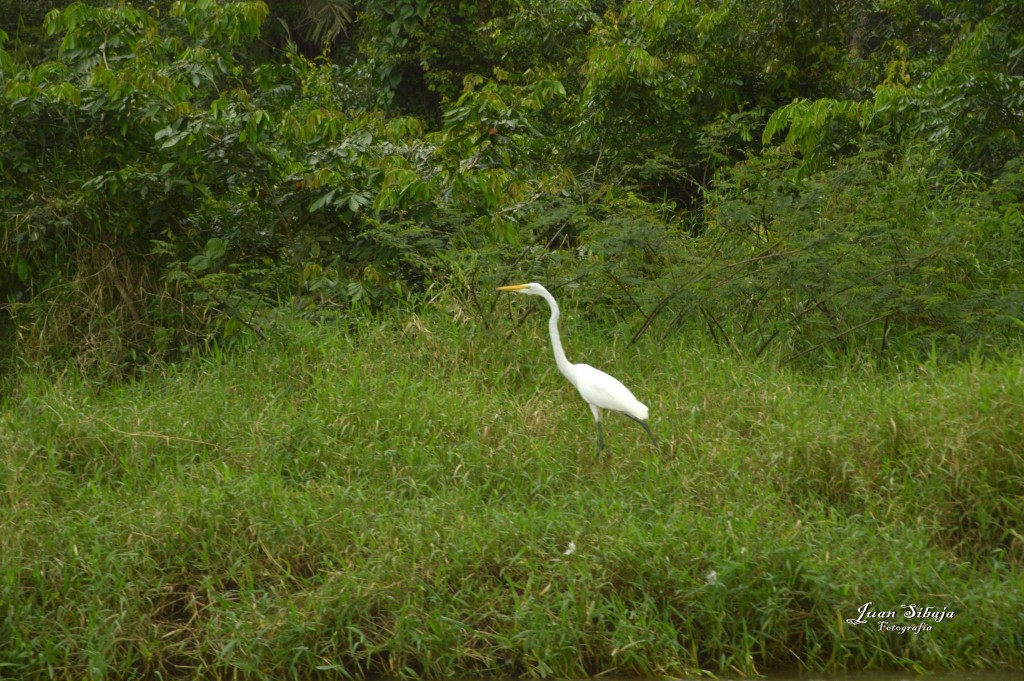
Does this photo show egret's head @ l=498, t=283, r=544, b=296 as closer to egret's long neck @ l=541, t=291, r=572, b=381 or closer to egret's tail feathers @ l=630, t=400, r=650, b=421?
egret's long neck @ l=541, t=291, r=572, b=381

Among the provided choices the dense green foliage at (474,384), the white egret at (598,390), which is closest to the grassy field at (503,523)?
the dense green foliage at (474,384)

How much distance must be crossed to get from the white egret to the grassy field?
20 centimetres

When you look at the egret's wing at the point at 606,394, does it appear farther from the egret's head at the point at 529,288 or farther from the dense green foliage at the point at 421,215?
the dense green foliage at the point at 421,215

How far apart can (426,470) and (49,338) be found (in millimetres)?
2711

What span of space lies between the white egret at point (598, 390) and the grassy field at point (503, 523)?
195 mm

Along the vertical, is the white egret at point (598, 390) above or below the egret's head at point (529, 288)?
below

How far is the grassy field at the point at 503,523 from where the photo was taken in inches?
162

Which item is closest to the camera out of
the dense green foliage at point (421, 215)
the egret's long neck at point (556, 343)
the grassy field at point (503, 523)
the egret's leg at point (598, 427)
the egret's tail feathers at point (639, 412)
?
the grassy field at point (503, 523)

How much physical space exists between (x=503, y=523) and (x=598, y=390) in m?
0.98

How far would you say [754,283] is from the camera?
6508 mm

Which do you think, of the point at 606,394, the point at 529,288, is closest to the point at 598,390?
the point at 606,394

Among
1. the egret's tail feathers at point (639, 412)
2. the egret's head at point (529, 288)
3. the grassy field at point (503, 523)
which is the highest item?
Answer: the egret's head at point (529, 288)

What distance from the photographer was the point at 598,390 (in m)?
5.29

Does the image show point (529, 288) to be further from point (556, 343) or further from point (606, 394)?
point (606, 394)
